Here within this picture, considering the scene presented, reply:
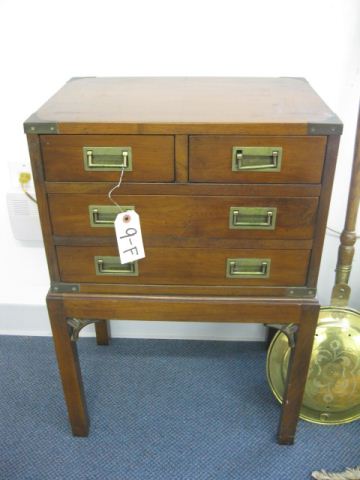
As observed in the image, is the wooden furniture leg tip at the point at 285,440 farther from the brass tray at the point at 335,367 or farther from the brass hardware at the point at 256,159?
the brass hardware at the point at 256,159

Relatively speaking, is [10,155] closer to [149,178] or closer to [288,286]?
[149,178]

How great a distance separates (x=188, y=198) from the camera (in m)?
0.98

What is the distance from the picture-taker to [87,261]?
1074 mm

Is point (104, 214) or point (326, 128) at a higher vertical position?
point (326, 128)

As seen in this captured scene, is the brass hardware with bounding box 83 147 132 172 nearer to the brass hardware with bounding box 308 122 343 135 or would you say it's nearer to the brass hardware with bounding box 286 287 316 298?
the brass hardware with bounding box 308 122 343 135

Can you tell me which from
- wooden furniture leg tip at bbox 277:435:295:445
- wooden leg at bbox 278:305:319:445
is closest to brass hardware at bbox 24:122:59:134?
wooden leg at bbox 278:305:319:445

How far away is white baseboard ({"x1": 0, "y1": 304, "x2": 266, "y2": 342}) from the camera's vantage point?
5.60ft

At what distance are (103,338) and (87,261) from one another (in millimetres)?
693

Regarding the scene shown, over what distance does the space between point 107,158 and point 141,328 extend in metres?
0.91

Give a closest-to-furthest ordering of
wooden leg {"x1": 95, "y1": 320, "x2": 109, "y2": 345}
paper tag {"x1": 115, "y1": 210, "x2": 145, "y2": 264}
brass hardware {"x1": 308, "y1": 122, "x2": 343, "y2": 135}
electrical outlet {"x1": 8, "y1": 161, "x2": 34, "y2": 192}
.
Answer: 1. brass hardware {"x1": 308, "y1": 122, "x2": 343, "y2": 135}
2. paper tag {"x1": 115, "y1": 210, "x2": 145, "y2": 264}
3. electrical outlet {"x1": 8, "y1": 161, "x2": 34, "y2": 192}
4. wooden leg {"x1": 95, "y1": 320, "x2": 109, "y2": 345}

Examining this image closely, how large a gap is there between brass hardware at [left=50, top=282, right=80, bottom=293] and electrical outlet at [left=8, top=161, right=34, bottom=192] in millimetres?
482

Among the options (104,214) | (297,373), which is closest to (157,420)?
(297,373)

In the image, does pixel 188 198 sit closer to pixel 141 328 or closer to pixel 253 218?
pixel 253 218

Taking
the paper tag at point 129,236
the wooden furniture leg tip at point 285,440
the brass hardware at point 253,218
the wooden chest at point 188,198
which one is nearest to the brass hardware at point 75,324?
the wooden chest at point 188,198
